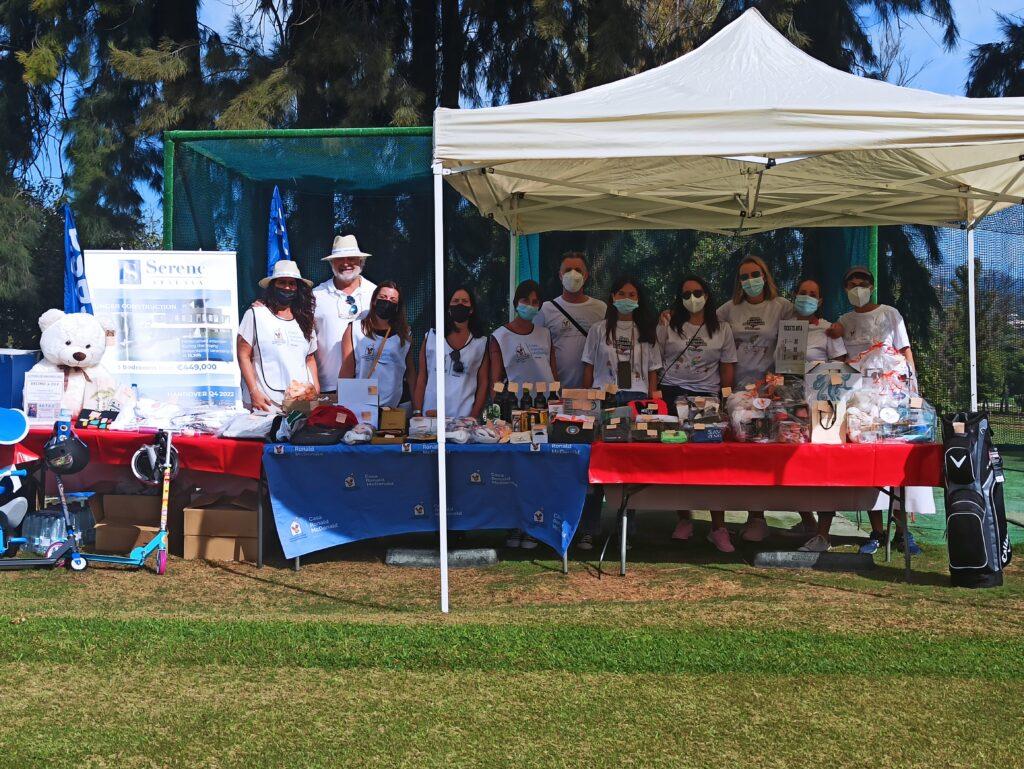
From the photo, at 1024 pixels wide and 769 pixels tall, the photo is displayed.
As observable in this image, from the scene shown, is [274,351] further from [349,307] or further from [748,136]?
[748,136]

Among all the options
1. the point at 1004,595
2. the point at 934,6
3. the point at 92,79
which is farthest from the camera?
the point at 92,79

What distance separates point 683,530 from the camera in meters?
6.45

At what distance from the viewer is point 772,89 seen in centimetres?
454

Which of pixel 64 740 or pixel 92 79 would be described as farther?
pixel 92 79

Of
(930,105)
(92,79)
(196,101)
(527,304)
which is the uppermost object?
(92,79)

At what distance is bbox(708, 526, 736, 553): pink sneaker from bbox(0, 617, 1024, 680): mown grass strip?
6.08 feet

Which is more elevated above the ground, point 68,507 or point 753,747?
point 68,507

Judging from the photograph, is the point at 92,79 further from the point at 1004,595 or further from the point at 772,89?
the point at 1004,595

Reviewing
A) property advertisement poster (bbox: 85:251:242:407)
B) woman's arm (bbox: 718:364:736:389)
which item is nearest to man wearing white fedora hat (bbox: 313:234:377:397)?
property advertisement poster (bbox: 85:251:242:407)

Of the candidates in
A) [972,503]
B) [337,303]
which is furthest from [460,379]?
[972,503]

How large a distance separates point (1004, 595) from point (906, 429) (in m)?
0.93

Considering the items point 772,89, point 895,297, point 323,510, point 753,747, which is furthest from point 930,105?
point 895,297

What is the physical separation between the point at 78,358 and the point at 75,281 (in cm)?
97

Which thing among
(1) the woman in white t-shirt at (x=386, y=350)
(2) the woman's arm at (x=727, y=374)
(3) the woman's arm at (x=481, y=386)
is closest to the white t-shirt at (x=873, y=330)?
(2) the woman's arm at (x=727, y=374)
